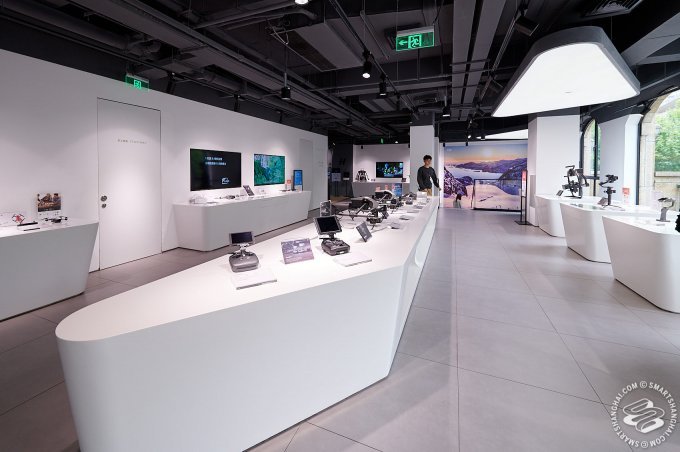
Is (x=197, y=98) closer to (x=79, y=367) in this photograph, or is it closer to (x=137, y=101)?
(x=137, y=101)

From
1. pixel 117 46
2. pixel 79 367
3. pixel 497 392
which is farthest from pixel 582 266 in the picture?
pixel 117 46

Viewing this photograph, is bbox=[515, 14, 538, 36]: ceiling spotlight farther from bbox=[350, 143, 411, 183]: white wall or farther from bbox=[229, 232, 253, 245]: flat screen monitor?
bbox=[350, 143, 411, 183]: white wall

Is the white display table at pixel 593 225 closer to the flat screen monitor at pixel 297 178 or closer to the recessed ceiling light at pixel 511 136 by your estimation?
the flat screen monitor at pixel 297 178

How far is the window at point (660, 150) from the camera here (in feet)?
21.1

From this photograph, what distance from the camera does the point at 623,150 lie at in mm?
7645

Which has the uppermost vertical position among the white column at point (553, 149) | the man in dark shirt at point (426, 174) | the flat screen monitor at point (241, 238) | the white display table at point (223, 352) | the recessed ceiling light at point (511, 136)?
the recessed ceiling light at point (511, 136)

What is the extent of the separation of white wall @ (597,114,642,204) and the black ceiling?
36cm

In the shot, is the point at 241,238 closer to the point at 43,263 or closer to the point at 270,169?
the point at 43,263

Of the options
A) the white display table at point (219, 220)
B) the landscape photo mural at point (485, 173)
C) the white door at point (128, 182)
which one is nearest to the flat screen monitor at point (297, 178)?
the white display table at point (219, 220)

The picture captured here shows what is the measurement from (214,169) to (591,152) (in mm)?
11156

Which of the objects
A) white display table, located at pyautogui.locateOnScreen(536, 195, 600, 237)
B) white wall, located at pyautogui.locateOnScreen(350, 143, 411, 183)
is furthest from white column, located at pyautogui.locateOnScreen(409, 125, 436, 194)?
white wall, located at pyautogui.locateOnScreen(350, 143, 411, 183)

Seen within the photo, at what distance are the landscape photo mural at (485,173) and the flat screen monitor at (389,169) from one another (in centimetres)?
242

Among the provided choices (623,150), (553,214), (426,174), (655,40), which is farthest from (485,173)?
(655,40)

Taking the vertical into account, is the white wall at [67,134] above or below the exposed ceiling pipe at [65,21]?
below
